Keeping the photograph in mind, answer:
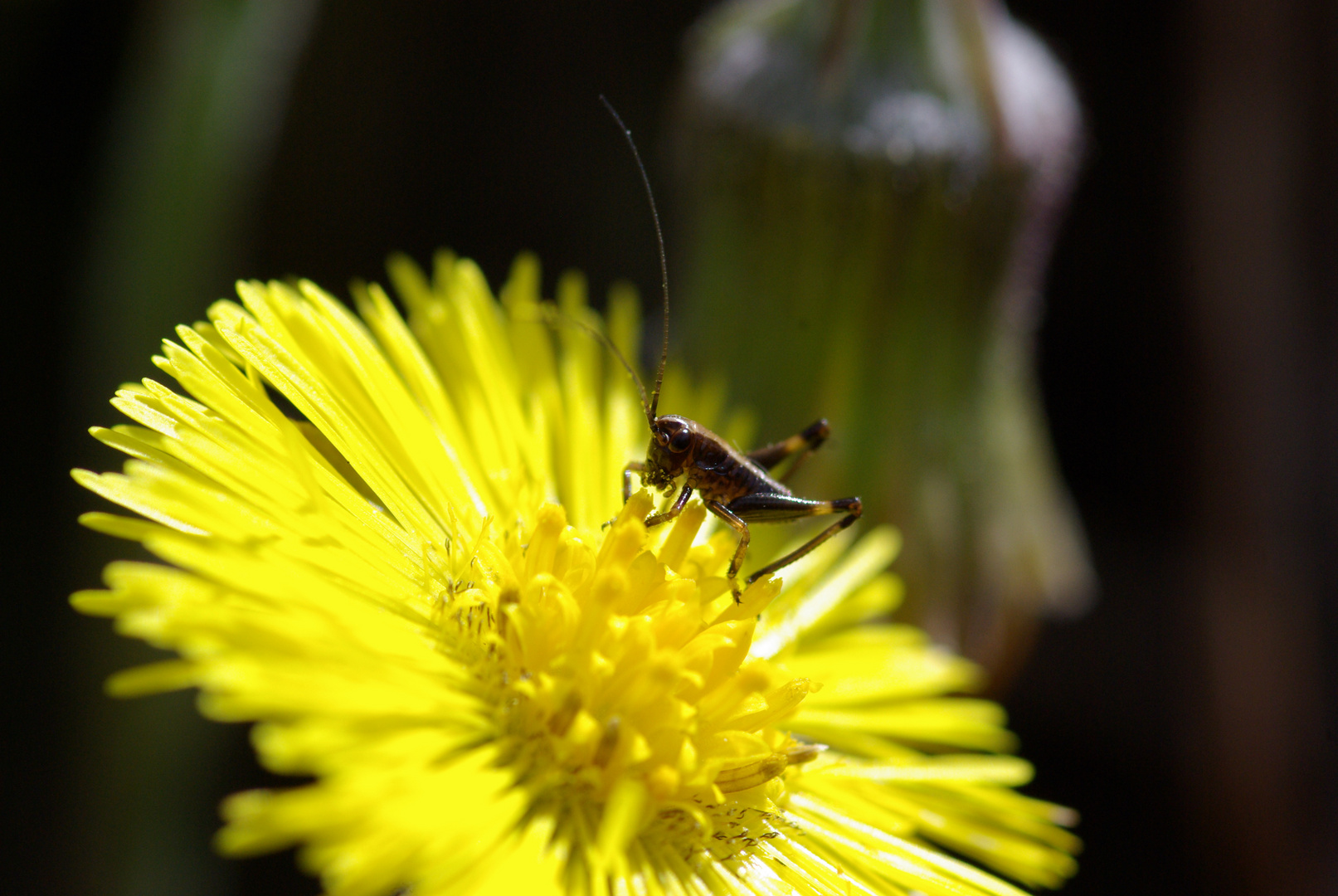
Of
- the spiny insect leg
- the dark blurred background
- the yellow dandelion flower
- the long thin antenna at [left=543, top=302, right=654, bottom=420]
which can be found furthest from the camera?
the dark blurred background

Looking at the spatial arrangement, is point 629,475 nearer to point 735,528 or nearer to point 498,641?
point 735,528

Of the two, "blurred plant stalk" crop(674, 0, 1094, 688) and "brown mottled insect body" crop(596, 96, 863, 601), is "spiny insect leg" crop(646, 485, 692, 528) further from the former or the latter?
"blurred plant stalk" crop(674, 0, 1094, 688)

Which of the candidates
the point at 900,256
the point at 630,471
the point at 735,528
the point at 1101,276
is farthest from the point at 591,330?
the point at 1101,276

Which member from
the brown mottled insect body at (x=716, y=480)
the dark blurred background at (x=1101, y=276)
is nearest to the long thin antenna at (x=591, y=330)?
the brown mottled insect body at (x=716, y=480)

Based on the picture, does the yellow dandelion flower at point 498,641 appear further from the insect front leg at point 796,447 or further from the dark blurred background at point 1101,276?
the dark blurred background at point 1101,276

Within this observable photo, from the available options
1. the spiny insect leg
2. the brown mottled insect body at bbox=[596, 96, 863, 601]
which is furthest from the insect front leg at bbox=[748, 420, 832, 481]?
the spiny insect leg

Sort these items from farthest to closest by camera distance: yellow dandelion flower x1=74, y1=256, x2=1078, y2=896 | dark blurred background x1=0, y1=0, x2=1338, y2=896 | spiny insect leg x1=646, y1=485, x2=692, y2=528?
dark blurred background x1=0, y1=0, x2=1338, y2=896 < spiny insect leg x1=646, y1=485, x2=692, y2=528 < yellow dandelion flower x1=74, y1=256, x2=1078, y2=896

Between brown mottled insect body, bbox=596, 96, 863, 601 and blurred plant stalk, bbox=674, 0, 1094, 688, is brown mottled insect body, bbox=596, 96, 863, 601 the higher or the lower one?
the lower one
